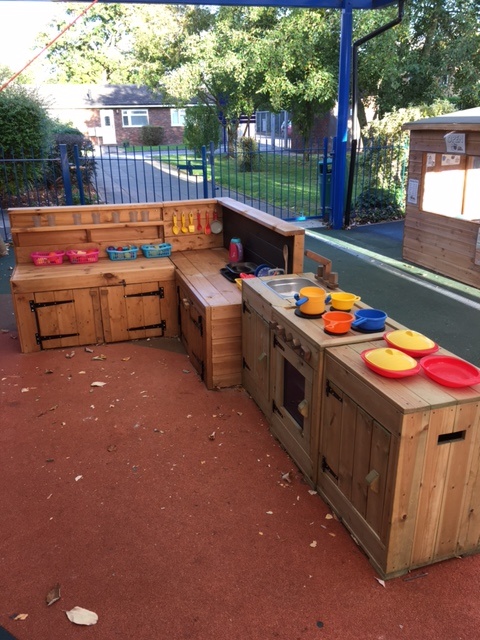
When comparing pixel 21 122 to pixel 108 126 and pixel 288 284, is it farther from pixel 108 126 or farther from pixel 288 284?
pixel 108 126

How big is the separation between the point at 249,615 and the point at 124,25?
1897 inches

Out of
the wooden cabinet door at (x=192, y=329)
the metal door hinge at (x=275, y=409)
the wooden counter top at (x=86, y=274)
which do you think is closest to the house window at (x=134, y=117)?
the wooden counter top at (x=86, y=274)

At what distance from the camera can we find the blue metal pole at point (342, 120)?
10.2m

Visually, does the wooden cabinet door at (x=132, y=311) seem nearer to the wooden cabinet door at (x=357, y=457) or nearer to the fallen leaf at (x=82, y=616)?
the wooden cabinet door at (x=357, y=457)

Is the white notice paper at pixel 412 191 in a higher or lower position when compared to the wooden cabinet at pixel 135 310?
higher

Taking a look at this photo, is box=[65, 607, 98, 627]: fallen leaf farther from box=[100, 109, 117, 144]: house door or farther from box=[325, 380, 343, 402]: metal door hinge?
box=[100, 109, 117, 144]: house door

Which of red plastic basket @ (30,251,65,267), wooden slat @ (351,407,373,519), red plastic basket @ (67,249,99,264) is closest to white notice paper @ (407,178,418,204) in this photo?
red plastic basket @ (67,249,99,264)

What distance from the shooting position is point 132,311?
5.92 metres

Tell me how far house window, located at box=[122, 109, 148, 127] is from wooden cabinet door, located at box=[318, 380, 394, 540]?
40.7 m

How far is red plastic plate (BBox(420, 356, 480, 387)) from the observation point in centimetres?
270

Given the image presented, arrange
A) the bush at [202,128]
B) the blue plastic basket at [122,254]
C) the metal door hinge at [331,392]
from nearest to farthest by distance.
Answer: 1. the metal door hinge at [331,392]
2. the blue plastic basket at [122,254]
3. the bush at [202,128]

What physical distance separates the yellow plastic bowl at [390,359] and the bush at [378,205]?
9406 mm

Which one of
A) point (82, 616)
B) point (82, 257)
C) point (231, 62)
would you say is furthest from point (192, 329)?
point (231, 62)

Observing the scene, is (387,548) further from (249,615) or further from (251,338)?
(251,338)
